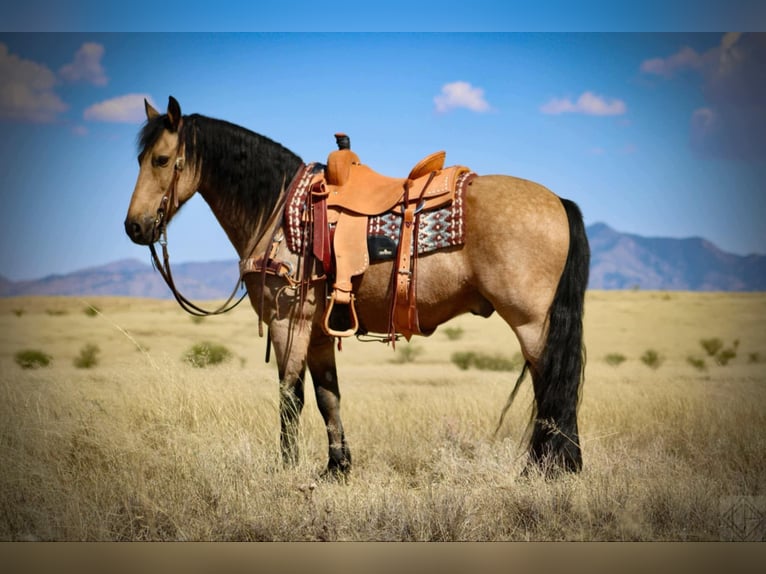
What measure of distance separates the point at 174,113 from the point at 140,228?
2.21ft

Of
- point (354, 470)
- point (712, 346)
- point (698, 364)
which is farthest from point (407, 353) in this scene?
point (354, 470)

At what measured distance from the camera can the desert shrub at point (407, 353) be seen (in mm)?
16000

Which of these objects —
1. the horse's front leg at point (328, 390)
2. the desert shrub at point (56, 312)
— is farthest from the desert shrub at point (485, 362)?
the desert shrub at point (56, 312)

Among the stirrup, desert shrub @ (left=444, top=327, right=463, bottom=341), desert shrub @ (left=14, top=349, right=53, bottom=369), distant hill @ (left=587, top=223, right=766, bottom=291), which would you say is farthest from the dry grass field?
desert shrub @ (left=444, top=327, right=463, bottom=341)

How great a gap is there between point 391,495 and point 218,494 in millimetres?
904

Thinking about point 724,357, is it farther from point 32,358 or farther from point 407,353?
point 32,358

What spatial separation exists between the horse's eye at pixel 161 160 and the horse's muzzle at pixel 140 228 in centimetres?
31

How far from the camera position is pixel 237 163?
169 inches

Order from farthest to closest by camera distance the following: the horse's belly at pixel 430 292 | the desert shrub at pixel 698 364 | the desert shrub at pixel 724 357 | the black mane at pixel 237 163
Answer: the desert shrub at pixel 724 357
the desert shrub at pixel 698 364
the black mane at pixel 237 163
the horse's belly at pixel 430 292

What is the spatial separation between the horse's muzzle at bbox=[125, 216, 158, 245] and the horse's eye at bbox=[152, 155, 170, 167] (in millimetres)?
308

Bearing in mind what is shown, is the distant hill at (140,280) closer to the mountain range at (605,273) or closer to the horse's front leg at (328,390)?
the mountain range at (605,273)

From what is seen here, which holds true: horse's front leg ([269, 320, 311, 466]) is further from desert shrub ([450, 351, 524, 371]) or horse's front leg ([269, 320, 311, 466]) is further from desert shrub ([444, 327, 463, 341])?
desert shrub ([444, 327, 463, 341])

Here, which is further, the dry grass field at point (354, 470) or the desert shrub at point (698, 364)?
the desert shrub at point (698, 364)

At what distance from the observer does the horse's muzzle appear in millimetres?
4105
